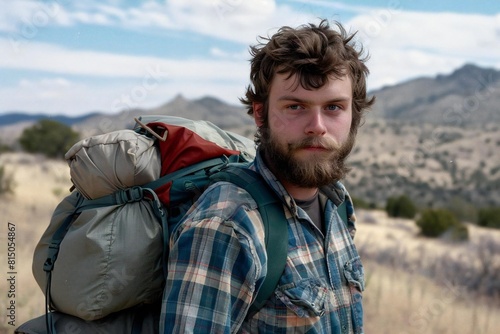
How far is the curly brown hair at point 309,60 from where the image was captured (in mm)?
2387

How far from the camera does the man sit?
209cm

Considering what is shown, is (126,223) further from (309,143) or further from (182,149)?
(309,143)

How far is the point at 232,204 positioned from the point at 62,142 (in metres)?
27.4

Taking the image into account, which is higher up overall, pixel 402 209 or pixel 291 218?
pixel 291 218

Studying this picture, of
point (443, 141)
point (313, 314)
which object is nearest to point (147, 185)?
point (313, 314)

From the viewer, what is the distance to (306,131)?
2.37 m

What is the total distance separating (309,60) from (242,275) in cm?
81

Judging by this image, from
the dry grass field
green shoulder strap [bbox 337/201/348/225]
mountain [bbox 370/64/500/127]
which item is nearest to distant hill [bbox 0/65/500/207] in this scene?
mountain [bbox 370/64/500/127]

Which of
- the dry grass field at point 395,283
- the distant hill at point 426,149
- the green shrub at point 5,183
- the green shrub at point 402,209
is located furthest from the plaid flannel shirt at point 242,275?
the green shrub at point 402,209

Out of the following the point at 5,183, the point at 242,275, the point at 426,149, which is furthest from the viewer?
the point at 426,149

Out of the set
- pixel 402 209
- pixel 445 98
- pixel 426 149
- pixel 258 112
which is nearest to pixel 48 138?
pixel 402 209

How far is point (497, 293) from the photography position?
11.0 m

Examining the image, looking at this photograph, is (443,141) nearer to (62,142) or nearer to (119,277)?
(62,142)

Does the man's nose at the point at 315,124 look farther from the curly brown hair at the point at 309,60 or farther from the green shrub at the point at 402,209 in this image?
the green shrub at the point at 402,209
